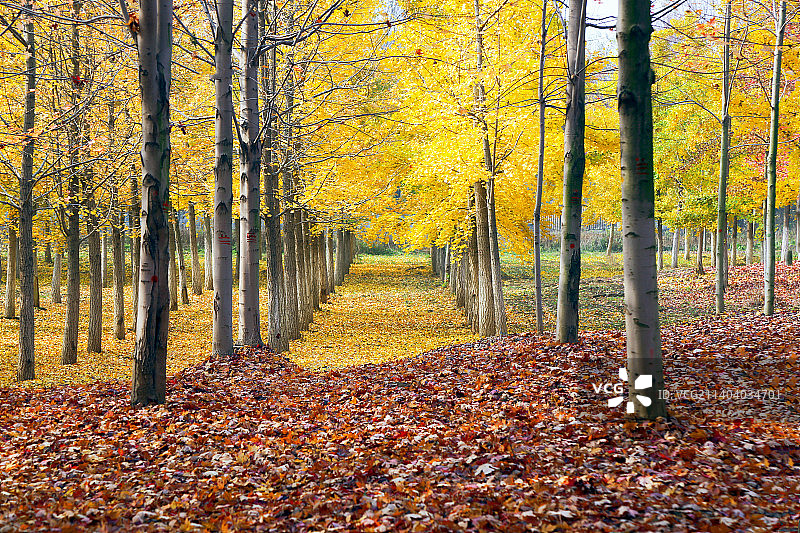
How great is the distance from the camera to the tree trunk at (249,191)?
404 inches

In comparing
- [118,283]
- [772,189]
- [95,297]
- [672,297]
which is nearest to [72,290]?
[95,297]

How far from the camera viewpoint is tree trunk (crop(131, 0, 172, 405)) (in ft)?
21.2

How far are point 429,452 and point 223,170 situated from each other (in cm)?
614

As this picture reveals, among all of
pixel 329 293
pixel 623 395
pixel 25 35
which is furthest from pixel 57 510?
pixel 329 293

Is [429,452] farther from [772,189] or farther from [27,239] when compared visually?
[27,239]

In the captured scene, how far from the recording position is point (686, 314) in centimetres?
1780

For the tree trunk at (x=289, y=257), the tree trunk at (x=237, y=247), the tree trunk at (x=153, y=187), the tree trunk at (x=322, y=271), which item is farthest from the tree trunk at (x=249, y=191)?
the tree trunk at (x=322, y=271)

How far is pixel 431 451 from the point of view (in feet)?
17.0

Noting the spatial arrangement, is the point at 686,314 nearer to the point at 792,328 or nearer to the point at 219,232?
the point at 792,328

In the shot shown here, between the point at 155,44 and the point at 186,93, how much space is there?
436 inches

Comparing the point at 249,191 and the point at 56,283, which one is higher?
the point at 249,191

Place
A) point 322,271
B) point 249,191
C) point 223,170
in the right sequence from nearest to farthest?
point 223,170 < point 249,191 < point 322,271

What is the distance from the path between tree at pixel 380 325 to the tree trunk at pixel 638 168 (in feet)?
26.7

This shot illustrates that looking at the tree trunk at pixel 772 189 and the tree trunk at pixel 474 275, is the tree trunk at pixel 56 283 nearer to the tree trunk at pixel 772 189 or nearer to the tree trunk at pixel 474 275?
the tree trunk at pixel 474 275
